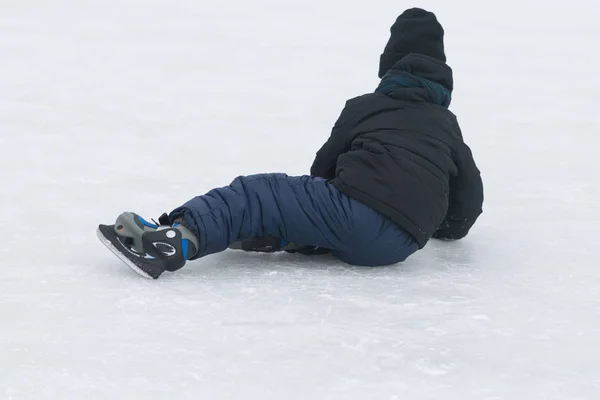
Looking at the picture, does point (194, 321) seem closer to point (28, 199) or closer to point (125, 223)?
point (125, 223)

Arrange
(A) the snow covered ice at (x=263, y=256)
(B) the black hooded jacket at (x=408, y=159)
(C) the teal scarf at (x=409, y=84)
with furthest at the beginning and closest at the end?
(C) the teal scarf at (x=409, y=84)
(B) the black hooded jacket at (x=408, y=159)
(A) the snow covered ice at (x=263, y=256)

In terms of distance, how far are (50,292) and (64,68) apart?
390cm

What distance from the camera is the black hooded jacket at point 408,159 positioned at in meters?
3.17

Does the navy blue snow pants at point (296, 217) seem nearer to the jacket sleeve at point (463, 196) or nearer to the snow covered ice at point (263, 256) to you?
the snow covered ice at point (263, 256)

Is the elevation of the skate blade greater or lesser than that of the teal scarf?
lesser

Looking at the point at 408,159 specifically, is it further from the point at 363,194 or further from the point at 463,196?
the point at 463,196

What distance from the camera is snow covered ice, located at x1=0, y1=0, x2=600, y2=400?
2.42 meters

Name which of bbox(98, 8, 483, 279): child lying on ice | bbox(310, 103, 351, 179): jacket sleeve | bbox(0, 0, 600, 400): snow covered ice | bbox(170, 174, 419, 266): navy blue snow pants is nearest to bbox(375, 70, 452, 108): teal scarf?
bbox(98, 8, 483, 279): child lying on ice

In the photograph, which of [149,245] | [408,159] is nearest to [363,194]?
[408,159]

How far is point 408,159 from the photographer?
126 inches

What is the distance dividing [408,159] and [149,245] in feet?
2.73

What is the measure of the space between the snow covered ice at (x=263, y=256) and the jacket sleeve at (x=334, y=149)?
298 mm

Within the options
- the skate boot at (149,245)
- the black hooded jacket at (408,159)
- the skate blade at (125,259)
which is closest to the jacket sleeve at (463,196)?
the black hooded jacket at (408,159)

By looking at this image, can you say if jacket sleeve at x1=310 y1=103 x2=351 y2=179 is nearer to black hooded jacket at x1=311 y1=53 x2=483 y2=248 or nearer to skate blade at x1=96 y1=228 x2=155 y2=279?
black hooded jacket at x1=311 y1=53 x2=483 y2=248
